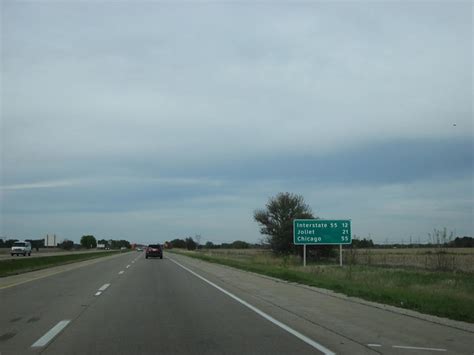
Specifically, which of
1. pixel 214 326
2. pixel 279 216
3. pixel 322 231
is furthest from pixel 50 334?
pixel 279 216

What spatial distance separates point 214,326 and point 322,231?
2970 centimetres

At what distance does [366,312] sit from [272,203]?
50509mm

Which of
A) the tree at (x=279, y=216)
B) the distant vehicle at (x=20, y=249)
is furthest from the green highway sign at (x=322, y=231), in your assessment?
the distant vehicle at (x=20, y=249)

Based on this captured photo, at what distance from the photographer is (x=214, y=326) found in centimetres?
1171

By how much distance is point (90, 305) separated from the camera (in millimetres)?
15438

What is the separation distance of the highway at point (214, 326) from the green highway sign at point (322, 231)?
70.6ft

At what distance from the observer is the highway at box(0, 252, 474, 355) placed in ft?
30.7

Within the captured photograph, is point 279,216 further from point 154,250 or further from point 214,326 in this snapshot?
point 214,326

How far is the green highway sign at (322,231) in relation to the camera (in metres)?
40.4

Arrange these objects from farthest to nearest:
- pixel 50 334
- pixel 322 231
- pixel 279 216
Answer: pixel 279 216 → pixel 322 231 → pixel 50 334

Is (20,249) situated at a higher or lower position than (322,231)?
lower

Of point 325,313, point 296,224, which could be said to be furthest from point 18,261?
point 325,313

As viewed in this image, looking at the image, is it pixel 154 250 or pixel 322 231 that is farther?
pixel 154 250

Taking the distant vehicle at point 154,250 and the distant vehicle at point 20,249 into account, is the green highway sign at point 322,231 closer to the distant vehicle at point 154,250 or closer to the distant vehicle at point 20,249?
the distant vehicle at point 154,250
